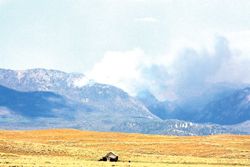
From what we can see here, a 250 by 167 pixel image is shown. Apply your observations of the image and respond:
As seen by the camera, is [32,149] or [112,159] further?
[32,149]

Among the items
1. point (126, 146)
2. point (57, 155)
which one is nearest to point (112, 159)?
point (57, 155)

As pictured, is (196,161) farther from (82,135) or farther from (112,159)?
(82,135)

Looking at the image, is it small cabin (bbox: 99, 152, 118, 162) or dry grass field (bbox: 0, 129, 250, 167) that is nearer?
dry grass field (bbox: 0, 129, 250, 167)

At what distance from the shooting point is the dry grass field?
234 feet

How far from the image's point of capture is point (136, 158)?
84.1 metres

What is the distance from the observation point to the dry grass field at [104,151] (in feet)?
234

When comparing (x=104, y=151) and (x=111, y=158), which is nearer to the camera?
(x=111, y=158)

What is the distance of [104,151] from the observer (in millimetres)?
93375

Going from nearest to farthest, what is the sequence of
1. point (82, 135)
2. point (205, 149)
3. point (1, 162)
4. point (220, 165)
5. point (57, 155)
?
point (1, 162)
point (220, 165)
point (57, 155)
point (205, 149)
point (82, 135)

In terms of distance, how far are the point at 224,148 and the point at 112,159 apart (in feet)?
115

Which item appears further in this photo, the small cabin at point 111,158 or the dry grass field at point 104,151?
the small cabin at point 111,158

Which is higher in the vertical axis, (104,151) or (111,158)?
(104,151)

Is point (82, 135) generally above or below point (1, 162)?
above

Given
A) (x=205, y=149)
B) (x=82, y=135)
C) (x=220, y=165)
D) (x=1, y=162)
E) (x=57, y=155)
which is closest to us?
(x=1, y=162)
